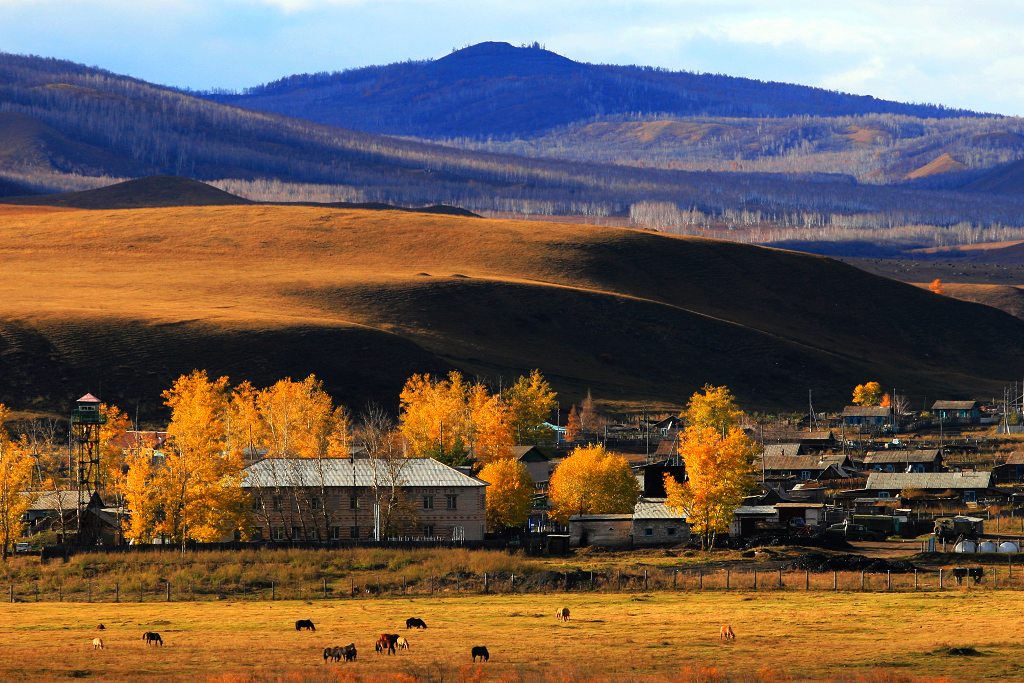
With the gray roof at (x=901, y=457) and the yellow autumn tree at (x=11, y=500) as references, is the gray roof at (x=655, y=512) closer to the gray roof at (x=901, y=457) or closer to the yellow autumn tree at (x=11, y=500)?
the yellow autumn tree at (x=11, y=500)

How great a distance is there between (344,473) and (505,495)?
9089 millimetres

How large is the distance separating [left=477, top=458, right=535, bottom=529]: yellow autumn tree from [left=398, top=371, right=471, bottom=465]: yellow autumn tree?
11.3 metres

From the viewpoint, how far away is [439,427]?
350 feet

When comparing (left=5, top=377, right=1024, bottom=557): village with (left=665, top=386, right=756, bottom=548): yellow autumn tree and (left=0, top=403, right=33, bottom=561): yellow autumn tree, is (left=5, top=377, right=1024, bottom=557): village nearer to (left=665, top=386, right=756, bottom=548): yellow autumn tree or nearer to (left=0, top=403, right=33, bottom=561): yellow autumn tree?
(left=0, top=403, right=33, bottom=561): yellow autumn tree

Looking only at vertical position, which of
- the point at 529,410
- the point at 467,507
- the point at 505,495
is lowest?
the point at 467,507

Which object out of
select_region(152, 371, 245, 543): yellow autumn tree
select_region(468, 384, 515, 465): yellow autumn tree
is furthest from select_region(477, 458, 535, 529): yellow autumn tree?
select_region(152, 371, 245, 543): yellow autumn tree

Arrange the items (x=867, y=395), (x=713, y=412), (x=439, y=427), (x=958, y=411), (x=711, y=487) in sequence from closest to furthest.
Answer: (x=711, y=487) → (x=439, y=427) → (x=713, y=412) → (x=958, y=411) → (x=867, y=395)

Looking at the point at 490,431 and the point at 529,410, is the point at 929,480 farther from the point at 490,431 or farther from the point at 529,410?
the point at 529,410

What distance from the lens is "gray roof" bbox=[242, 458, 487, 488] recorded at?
82500 millimetres

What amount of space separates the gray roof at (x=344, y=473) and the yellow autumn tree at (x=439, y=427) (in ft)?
45.6

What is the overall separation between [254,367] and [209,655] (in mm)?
117530

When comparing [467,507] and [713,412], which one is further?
[713,412]

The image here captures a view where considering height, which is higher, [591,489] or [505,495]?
[591,489]

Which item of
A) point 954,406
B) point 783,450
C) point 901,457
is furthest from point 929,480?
point 954,406
